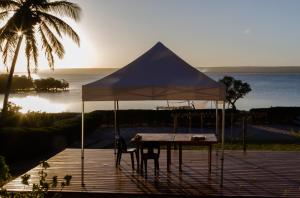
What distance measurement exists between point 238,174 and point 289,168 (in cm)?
148

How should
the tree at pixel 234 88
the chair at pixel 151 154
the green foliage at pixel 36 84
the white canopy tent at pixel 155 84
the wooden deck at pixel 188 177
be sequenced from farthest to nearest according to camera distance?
the green foliage at pixel 36 84 < the tree at pixel 234 88 < the chair at pixel 151 154 < the white canopy tent at pixel 155 84 < the wooden deck at pixel 188 177

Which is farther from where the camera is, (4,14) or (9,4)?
(4,14)

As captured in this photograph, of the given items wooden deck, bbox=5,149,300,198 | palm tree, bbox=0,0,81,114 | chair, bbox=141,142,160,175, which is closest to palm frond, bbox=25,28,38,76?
palm tree, bbox=0,0,81,114

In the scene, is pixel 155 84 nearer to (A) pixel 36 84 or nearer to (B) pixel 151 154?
(B) pixel 151 154

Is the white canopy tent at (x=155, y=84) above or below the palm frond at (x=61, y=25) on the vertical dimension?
below

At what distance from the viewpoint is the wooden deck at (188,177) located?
8.48 metres

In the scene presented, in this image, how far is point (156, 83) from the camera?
9.68 metres

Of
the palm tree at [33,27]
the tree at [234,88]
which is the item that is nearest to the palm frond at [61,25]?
the palm tree at [33,27]

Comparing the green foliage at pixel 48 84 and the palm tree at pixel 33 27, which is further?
the green foliage at pixel 48 84

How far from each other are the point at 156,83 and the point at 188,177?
1.99m

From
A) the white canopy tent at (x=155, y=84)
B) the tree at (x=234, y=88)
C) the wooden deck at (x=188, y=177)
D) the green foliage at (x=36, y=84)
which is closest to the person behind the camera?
the wooden deck at (x=188, y=177)

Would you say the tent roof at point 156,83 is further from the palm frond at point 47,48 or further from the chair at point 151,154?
the palm frond at point 47,48

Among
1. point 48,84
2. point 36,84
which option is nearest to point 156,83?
point 36,84

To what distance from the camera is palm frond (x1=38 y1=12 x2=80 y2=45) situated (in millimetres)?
21141
